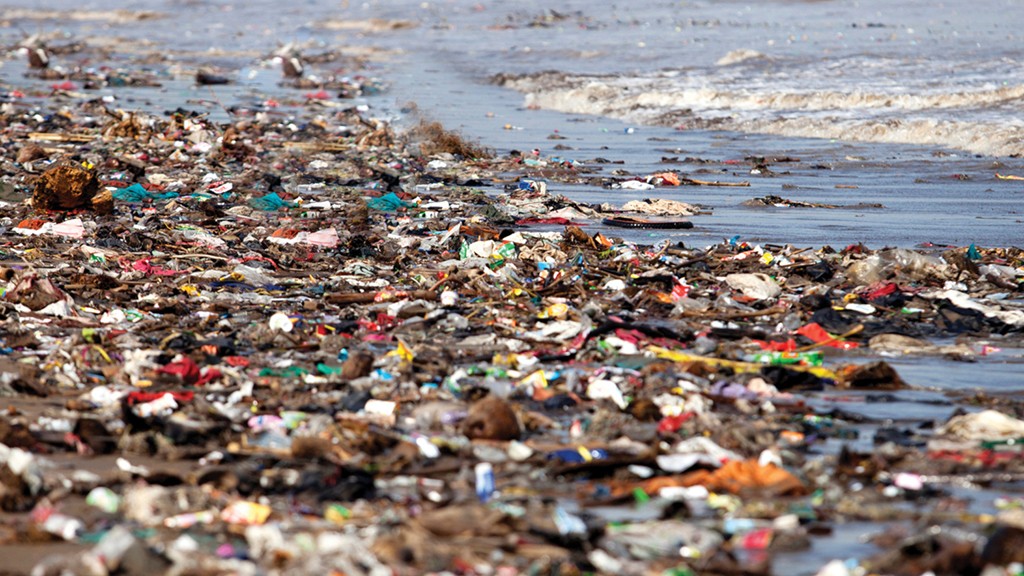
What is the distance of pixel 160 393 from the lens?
5551 mm

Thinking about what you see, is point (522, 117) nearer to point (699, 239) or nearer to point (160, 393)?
point (699, 239)

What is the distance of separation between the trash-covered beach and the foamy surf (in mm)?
4428

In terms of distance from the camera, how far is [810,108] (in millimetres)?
21688

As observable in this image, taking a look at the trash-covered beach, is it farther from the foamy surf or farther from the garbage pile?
the foamy surf

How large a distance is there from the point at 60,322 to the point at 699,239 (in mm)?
5219

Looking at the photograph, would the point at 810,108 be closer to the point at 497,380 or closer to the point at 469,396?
the point at 497,380

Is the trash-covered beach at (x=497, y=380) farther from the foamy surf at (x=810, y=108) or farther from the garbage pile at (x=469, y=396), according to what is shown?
the foamy surf at (x=810, y=108)

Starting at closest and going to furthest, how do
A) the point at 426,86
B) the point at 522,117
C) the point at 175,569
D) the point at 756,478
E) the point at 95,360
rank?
the point at 175,569 → the point at 756,478 → the point at 95,360 → the point at 522,117 → the point at 426,86

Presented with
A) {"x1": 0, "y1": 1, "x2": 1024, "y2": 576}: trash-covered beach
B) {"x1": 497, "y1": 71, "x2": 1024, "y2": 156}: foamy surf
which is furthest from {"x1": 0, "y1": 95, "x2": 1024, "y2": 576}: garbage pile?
{"x1": 497, "y1": 71, "x2": 1024, "y2": 156}: foamy surf

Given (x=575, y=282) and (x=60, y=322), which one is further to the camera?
(x=575, y=282)

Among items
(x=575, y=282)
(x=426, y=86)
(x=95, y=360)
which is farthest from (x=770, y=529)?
(x=426, y=86)

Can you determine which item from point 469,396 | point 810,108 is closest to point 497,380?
point 469,396

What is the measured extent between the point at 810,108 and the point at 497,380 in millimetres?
17132

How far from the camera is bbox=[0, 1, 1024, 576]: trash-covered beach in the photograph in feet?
12.8
